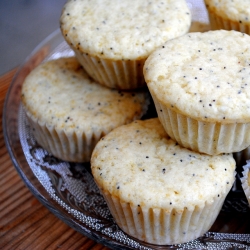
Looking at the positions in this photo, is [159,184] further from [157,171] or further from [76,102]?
[76,102]

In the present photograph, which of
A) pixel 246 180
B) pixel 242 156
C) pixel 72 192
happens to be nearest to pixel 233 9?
pixel 242 156

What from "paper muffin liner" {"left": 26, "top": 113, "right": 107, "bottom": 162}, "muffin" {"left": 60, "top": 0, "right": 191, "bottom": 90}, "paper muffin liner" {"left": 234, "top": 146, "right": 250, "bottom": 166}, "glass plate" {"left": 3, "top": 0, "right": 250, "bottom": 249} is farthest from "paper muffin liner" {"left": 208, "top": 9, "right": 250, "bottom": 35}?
"paper muffin liner" {"left": 26, "top": 113, "right": 107, "bottom": 162}

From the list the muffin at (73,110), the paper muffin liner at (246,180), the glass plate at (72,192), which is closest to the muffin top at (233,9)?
the glass plate at (72,192)

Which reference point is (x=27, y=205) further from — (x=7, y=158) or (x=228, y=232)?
(x=228, y=232)

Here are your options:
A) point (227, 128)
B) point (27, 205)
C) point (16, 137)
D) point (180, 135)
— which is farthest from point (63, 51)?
point (227, 128)

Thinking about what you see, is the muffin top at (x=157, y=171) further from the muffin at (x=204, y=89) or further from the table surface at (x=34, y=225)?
the table surface at (x=34, y=225)

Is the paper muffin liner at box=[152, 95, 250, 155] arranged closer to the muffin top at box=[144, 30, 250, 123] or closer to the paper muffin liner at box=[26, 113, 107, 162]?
the muffin top at box=[144, 30, 250, 123]
